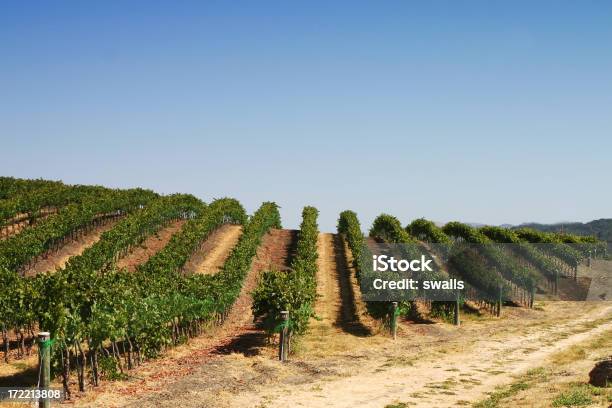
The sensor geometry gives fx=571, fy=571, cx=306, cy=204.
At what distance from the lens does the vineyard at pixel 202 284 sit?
22.5 meters

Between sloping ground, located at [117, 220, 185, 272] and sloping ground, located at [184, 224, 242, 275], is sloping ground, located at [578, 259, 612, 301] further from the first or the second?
sloping ground, located at [117, 220, 185, 272]

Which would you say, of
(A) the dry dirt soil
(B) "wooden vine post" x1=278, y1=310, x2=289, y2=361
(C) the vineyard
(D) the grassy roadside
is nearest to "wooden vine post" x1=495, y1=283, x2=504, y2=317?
(C) the vineyard

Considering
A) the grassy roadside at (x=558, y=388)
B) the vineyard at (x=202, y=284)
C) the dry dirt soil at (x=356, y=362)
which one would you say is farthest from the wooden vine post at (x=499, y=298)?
the grassy roadside at (x=558, y=388)

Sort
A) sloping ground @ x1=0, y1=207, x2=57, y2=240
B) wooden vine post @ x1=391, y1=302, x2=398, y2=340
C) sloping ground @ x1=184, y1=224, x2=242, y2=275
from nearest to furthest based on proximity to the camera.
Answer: wooden vine post @ x1=391, y1=302, x2=398, y2=340 → sloping ground @ x1=184, y1=224, x2=242, y2=275 → sloping ground @ x1=0, y1=207, x2=57, y2=240

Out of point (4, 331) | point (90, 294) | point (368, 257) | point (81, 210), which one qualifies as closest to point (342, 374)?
point (90, 294)

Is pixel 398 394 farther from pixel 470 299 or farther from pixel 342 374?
pixel 470 299

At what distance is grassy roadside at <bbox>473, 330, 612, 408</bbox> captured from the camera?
60.8 feet

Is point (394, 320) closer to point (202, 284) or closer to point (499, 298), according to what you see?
point (202, 284)

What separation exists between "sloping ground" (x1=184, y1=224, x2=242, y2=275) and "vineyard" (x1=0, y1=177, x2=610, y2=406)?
0.92ft

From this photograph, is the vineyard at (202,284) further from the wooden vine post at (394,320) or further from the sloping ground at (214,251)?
the sloping ground at (214,251)

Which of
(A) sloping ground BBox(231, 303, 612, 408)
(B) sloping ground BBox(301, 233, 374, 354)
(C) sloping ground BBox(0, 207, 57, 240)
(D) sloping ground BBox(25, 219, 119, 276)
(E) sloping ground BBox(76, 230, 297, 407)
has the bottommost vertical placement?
(A) sloping ground BBox(231, 303, 612, 408)

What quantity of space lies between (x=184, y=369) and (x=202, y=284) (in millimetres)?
10055

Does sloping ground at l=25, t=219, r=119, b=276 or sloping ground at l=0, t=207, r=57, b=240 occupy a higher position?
sloping ground at l=0, t=207, r=57, b=240

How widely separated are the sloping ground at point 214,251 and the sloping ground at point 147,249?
4.25 m
